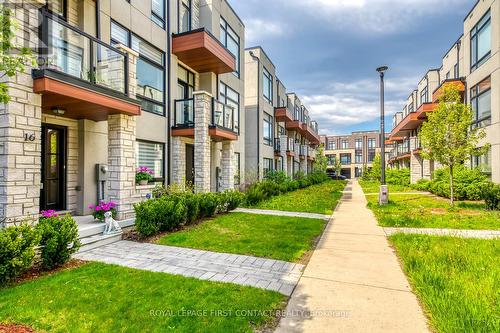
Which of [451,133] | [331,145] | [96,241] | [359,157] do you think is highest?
[331,145]

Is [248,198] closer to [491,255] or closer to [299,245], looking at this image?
[299,245]

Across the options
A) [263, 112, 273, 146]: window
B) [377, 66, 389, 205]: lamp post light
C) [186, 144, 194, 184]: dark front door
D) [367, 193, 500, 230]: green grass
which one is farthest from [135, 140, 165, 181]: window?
[263, 112, 273, 146]: window

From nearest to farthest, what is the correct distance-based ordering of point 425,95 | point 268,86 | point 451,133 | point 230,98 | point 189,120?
1. point 189,120
2. point 451,133
3. point 230,98
4. point 268,86
5. point 425,95

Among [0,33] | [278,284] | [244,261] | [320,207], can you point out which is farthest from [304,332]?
[320,207]

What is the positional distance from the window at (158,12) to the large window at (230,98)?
464cm

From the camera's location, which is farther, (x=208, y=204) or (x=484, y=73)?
(x=484, y=73)

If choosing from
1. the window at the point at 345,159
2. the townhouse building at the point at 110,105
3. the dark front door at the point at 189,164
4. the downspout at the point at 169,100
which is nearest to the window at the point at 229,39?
the townhouse building at the point at 110,105

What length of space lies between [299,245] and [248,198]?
715 cm

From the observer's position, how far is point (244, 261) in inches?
226

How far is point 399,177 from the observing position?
33.0 m

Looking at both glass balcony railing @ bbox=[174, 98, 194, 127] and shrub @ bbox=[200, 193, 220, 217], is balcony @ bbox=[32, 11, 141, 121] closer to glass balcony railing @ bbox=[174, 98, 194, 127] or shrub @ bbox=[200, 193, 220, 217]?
shrub @ bbox=[200, 193, 220, 217]

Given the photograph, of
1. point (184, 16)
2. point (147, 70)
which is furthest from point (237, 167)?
point (184, 16)

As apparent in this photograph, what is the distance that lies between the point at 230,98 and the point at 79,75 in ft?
35.5

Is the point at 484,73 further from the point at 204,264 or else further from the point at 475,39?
the point at 204,264
